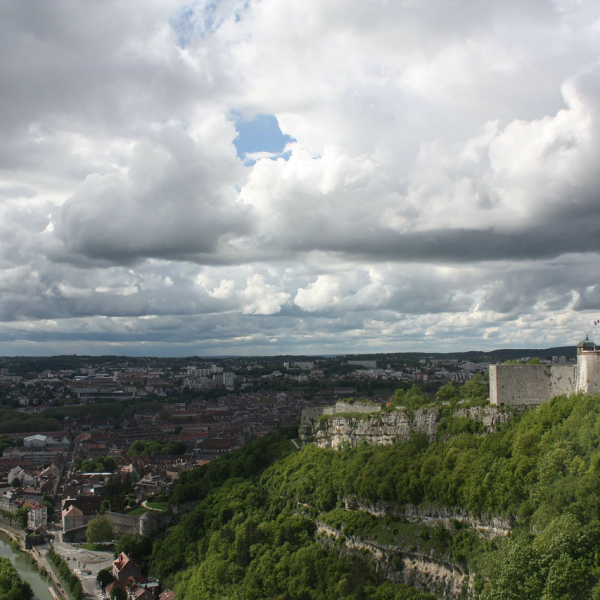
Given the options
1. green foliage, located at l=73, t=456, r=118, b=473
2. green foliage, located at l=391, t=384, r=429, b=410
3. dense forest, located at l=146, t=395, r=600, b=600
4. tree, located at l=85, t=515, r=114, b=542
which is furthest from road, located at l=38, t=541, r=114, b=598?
green foliage, located at l=73, t=456, r=118, b=473

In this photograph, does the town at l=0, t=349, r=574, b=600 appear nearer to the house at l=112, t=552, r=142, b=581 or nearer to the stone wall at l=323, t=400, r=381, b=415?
the house at l=112, t=552, r=142, b=581

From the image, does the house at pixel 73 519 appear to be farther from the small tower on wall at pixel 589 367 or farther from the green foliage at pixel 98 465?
the small tower on wall at pixel 589 367

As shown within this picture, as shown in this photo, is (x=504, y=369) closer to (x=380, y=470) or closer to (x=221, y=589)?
(x=380, y=470)

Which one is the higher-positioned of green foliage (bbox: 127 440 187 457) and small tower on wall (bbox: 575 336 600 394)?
small tower on wall (bbox: 575 336 600 394)

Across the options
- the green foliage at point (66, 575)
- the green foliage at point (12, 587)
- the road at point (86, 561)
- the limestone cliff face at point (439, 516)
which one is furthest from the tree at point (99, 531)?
the limestone cliff face at point (439, 516)

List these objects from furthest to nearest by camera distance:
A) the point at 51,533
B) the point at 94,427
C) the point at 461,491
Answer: the point at 94,427 < the point at 51,533 < the point at 461,491

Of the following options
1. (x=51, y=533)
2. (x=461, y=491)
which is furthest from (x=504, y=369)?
(x=51, y=533)
